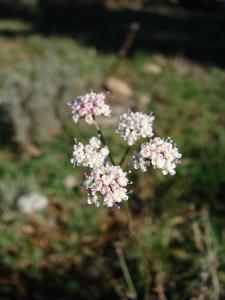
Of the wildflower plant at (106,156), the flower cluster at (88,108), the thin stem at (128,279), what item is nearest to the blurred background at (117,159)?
the thin stem at (128,279)

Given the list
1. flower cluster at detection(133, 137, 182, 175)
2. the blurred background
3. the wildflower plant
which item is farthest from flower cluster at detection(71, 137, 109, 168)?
the blurred background

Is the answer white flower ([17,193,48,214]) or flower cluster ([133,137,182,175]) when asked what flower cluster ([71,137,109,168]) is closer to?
flower cluster ([133,137,182,175])

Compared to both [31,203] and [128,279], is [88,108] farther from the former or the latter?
[31,203]

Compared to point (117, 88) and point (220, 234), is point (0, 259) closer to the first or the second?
point (220, 234)

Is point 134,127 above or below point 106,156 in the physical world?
above

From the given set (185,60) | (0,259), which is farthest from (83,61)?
(0,259)

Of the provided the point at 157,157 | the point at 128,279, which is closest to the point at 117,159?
the point at 128,279
